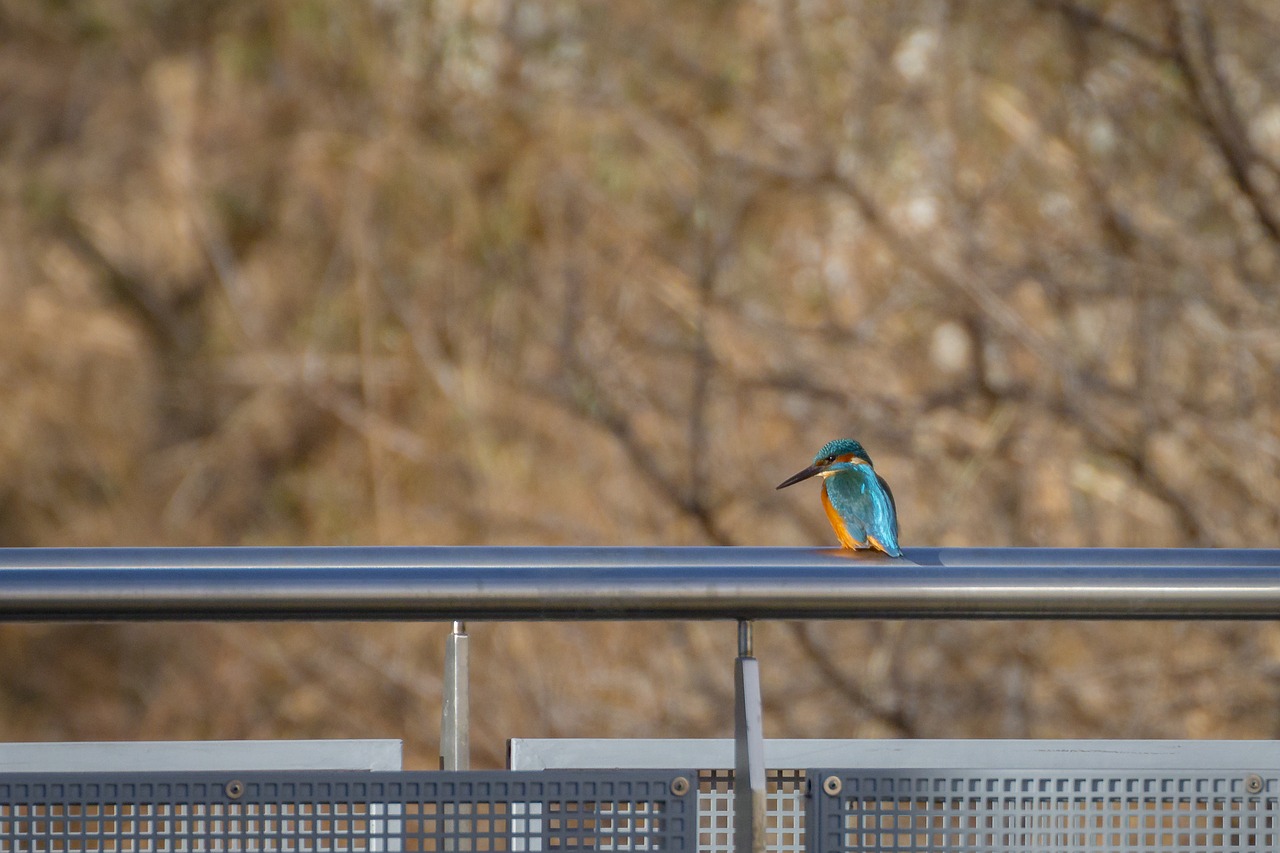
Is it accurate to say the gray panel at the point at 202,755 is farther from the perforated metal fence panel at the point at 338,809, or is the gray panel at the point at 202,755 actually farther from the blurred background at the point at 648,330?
the blurred background at the point at 648,330

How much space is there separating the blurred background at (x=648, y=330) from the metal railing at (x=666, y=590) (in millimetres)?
4230

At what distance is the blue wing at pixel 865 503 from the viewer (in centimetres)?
163

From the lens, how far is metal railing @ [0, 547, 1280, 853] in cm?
120

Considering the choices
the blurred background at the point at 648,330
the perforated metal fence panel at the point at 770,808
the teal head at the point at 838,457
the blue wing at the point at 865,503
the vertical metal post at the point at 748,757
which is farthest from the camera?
the blurred background at the point at 648,330

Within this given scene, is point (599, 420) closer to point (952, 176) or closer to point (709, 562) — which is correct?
point (952, 176)

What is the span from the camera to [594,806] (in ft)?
4.11

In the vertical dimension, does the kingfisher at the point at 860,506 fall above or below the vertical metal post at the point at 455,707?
above

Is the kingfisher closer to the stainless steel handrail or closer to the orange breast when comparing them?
the orange breast

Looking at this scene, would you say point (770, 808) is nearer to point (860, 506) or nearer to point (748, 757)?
point (748, 757)

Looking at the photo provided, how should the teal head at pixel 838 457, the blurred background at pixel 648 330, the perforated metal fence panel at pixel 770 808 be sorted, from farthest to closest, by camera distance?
the blurred background at pixel 648 330 < the teal head at pixel 838 457 < the perforated metal fence panel at pixel 770 808

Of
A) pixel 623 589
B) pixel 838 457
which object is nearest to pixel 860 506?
pixel 838 457

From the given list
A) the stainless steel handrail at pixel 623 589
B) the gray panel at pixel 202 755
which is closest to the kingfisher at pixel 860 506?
the stainless steel handrail at pixel 623 589

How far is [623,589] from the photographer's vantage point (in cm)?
121

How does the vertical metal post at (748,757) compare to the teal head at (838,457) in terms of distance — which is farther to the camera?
the teal head at (838,457)
